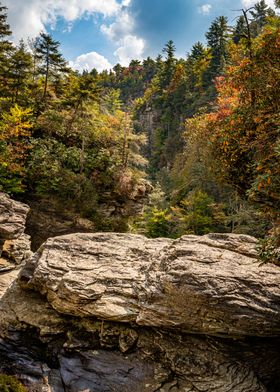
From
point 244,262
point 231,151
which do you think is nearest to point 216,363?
point 244,262

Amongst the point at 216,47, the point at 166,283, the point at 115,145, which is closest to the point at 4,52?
the point at 115,145

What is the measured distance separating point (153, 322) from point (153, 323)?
4 centimetres

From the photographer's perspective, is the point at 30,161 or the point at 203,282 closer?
the point at 203,282

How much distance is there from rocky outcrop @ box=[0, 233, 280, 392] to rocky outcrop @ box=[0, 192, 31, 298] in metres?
5.72

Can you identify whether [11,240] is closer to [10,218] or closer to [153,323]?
[10,218]

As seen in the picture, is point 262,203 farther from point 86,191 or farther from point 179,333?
point 86,191

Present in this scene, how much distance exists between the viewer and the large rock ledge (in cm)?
876

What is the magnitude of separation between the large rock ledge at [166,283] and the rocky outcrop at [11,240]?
5151mm

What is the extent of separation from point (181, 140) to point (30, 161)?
3844cm

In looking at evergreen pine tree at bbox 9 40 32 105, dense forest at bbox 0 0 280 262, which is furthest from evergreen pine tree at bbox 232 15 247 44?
evergreen pine tree at bbox 9 40 32 105

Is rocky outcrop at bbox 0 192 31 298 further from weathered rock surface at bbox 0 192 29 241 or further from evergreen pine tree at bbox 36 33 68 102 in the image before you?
evergreen pine tree at bbox 36 33 68 102

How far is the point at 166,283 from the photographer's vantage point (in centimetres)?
930

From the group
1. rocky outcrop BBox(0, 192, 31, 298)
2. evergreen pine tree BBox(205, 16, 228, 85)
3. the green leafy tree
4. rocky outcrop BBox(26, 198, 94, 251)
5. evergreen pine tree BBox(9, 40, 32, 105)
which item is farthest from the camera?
evergreen pine tree BBox(205, 16, 228, 85)

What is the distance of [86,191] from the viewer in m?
21.9
